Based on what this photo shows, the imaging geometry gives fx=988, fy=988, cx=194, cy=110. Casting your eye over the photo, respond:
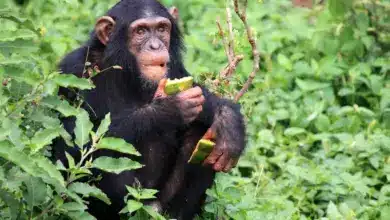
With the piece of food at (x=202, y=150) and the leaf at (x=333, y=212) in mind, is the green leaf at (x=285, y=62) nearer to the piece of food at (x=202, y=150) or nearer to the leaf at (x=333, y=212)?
the leaf at (x=333, y=212)

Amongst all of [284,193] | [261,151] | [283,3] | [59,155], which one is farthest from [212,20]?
[59,155]

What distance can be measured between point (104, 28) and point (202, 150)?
120 centimetres

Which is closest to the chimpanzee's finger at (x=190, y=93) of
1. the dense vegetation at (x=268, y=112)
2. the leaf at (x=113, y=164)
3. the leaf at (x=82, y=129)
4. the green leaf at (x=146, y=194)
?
the dense vegetation at (x=268, y=112)

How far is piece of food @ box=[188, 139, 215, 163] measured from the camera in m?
6.02

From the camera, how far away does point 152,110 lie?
6008mm

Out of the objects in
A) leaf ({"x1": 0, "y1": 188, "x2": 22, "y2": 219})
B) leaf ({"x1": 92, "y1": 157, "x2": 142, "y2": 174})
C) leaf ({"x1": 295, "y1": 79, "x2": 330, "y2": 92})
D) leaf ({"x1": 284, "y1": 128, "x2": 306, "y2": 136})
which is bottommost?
leaf ({"x1": 284, "y1": 128, "x2": 306, "y2": 136})

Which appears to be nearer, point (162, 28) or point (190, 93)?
point (190, 93)

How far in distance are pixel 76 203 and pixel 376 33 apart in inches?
209

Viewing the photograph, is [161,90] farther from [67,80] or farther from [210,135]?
[67,80]

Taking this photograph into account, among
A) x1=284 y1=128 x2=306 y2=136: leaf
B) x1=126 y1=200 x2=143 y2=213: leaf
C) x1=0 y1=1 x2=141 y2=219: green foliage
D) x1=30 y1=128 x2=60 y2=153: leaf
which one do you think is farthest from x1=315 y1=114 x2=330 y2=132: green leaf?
x1=30 y1=128 x2=60 y2=153: leaf

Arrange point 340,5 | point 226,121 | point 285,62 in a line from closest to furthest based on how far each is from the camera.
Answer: point 340,5, point 226,121, point 285,62

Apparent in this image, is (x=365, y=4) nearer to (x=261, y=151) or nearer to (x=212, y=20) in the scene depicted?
(x=212, y=20)

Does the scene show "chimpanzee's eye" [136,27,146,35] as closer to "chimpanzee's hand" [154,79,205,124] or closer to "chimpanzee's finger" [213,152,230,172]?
"chimpanzee's hand" [154,79,205,124]

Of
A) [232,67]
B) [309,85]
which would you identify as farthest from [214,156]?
[309,85]
